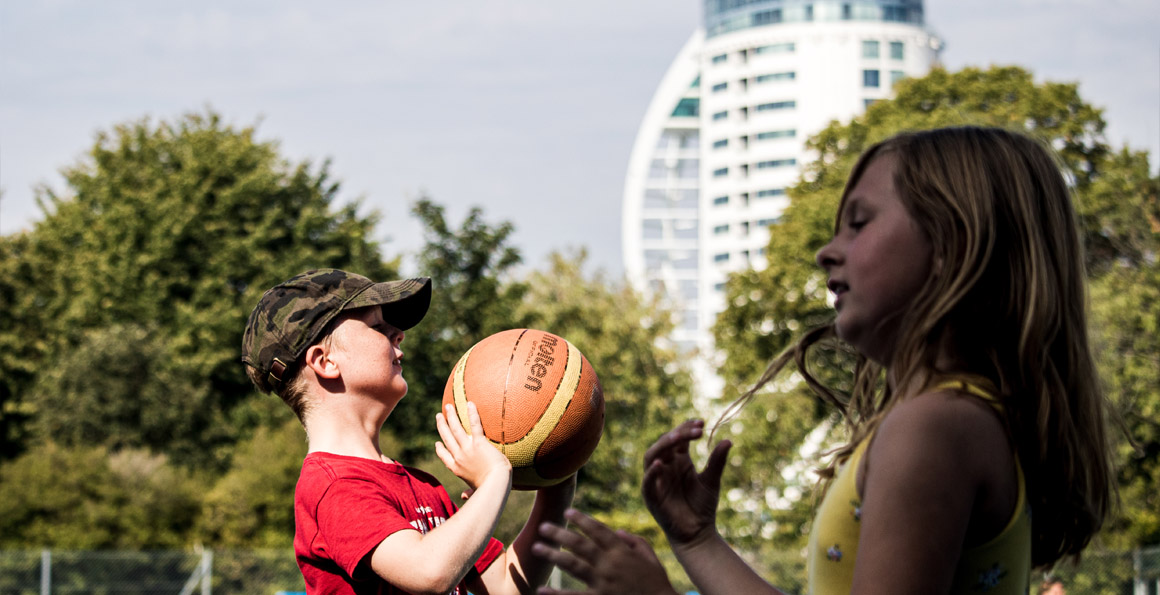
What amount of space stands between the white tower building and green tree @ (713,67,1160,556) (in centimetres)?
6405

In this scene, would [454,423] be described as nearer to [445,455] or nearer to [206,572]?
[445,455]

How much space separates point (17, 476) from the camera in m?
23.5

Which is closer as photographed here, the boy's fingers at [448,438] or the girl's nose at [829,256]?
the girl's nose at [829,256]

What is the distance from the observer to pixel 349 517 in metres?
2.97

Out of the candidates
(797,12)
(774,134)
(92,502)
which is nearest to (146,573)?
(92,502)

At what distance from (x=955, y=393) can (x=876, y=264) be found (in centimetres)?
30

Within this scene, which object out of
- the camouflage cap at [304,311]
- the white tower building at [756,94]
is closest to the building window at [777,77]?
the white tower building at [756,94]

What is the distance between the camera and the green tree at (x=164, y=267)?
101 feet

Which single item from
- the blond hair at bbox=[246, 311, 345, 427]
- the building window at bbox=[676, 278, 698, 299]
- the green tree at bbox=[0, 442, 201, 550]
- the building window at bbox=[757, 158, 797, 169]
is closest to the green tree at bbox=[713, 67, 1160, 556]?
the green tree at bbox=[0, 442, 201, 550]

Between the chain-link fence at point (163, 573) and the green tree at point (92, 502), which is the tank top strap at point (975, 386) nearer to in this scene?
the chain-link fence at point (163, 573)

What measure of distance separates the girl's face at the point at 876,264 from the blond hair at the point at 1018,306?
0.08 feet

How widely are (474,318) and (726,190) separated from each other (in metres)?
73.4

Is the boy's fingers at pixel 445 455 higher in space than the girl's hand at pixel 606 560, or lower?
lower

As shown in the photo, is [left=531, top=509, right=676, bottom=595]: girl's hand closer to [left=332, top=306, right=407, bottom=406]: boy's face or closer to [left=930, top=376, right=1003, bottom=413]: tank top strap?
[left=930, top=376, right=1003, bottom=413]: tank top strap
